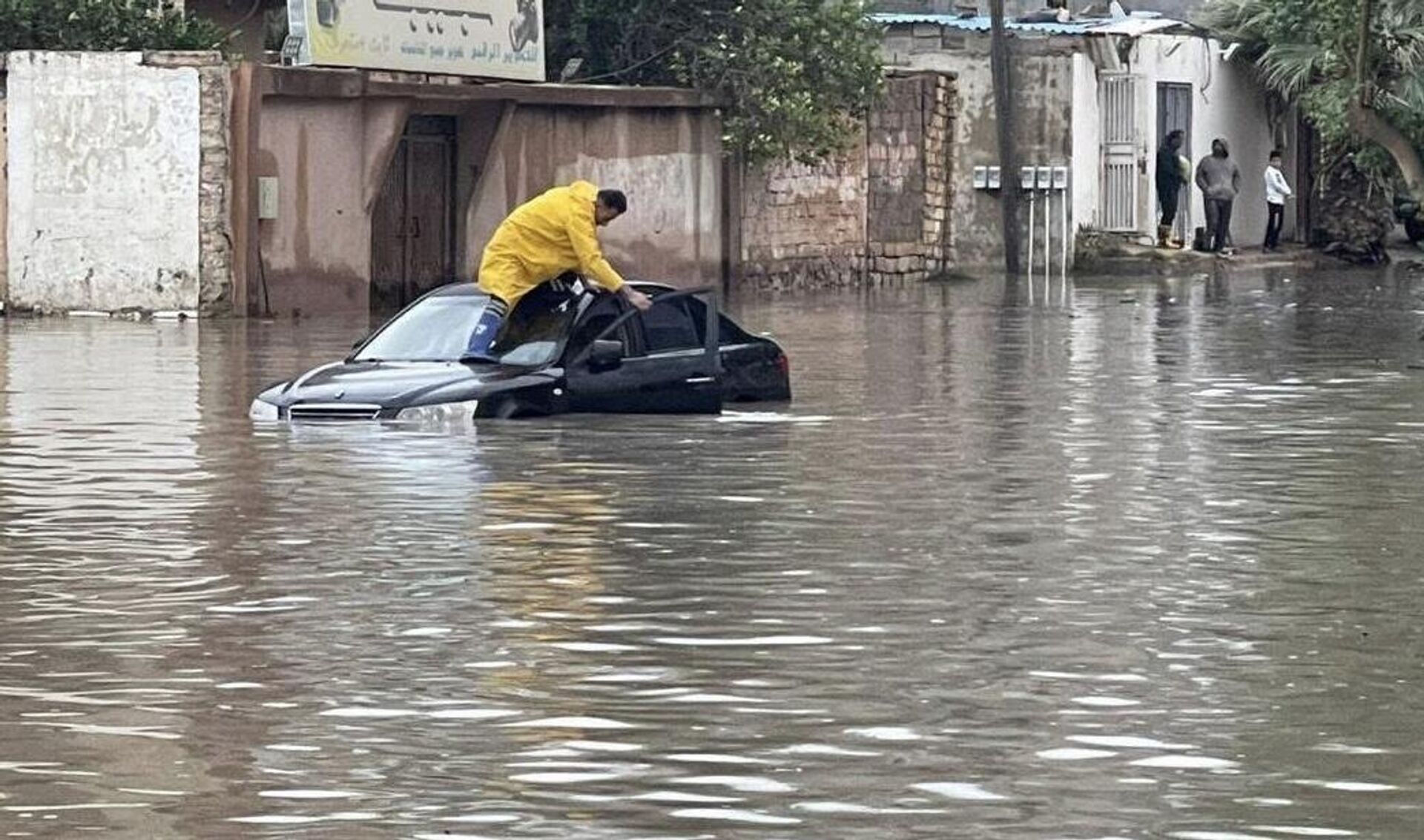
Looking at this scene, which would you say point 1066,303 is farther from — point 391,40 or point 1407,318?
point 391,40

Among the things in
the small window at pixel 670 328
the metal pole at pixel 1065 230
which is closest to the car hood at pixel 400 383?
the small window at pixel 670 328

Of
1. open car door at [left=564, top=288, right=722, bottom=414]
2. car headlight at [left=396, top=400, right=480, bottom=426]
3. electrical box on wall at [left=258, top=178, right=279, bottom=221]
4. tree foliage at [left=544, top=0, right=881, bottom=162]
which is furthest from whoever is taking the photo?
tree foliage at [left=544, top=0, right=881, bottom=162]

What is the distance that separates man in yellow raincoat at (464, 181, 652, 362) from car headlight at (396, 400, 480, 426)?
69cm

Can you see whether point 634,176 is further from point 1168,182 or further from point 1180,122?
point 1180,122

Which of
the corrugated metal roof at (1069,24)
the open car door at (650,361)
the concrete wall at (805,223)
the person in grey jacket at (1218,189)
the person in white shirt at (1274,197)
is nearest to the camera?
the open car door at (650,361)

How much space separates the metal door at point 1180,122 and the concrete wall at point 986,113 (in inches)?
105

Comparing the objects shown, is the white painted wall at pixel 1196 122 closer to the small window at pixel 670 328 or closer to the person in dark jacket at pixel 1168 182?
the person in dark jacket at pixel 1168 182

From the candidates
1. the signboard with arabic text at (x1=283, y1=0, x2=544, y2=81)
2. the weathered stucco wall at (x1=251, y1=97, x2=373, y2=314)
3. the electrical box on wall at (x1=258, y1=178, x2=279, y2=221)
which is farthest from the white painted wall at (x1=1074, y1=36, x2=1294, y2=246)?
the electrical box on wall at (x1=258, y1=178, x2=279, y2=221)

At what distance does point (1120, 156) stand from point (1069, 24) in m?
2.44

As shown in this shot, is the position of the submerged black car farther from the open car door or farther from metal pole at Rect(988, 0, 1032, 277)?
metal pole at Rect(988, 0, 1032, 277)

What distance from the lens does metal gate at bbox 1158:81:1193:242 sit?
46.8m

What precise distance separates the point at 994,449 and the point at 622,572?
5.76 meters

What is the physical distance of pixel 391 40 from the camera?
33.7 metres

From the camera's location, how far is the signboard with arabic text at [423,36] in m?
32.6
